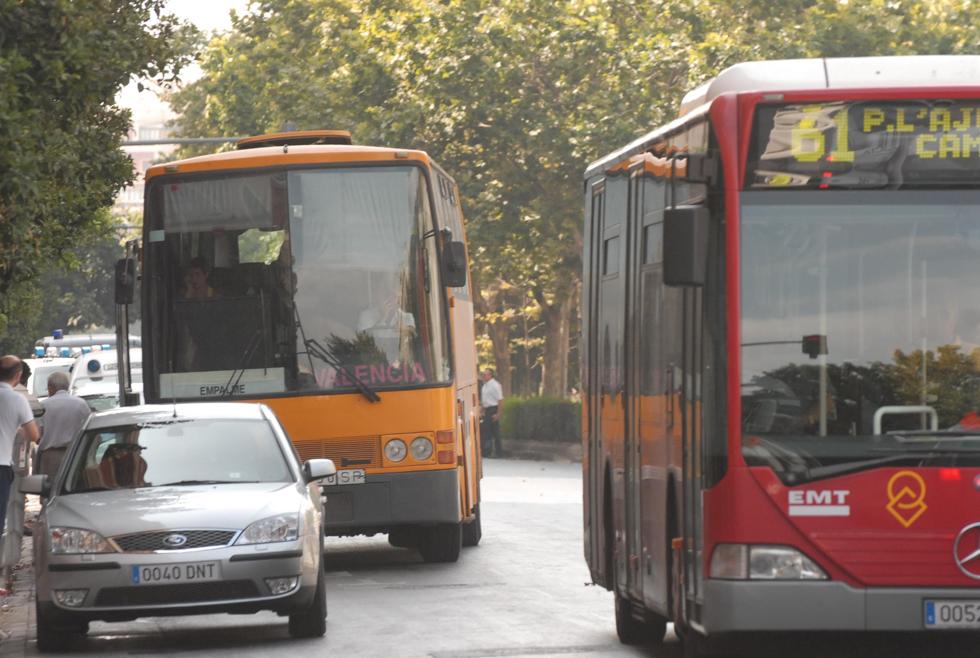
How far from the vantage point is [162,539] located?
493 inches

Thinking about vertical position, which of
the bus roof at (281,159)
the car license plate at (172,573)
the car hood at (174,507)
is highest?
the bus roof at (281,159)

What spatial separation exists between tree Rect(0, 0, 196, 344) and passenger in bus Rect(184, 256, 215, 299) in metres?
1.14

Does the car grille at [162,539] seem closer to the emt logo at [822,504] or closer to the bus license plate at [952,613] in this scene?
the emt logo at [822,504]

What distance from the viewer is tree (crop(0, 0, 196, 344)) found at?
45.3 feet

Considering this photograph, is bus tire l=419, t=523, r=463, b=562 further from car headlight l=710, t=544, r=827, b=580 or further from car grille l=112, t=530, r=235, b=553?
car headlight l=710, t=544, r=827, b=580

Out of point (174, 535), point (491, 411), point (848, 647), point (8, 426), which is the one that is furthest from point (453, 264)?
point (491, 411)

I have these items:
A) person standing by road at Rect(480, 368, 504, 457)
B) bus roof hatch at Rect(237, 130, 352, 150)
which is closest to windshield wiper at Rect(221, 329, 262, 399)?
bus roof hatch at Rect(237, 130, 352, 150)

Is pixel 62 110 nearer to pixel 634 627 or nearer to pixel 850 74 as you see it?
pixel 634 627

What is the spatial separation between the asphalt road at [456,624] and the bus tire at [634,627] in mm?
89

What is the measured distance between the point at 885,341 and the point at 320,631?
5085 mm

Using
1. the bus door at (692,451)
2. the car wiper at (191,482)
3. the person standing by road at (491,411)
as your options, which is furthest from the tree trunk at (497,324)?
the bus door at (692,451)

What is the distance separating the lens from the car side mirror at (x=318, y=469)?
13.5 metres

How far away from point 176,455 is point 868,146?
5.86m

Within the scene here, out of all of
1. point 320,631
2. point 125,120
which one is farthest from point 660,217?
point 125,120
